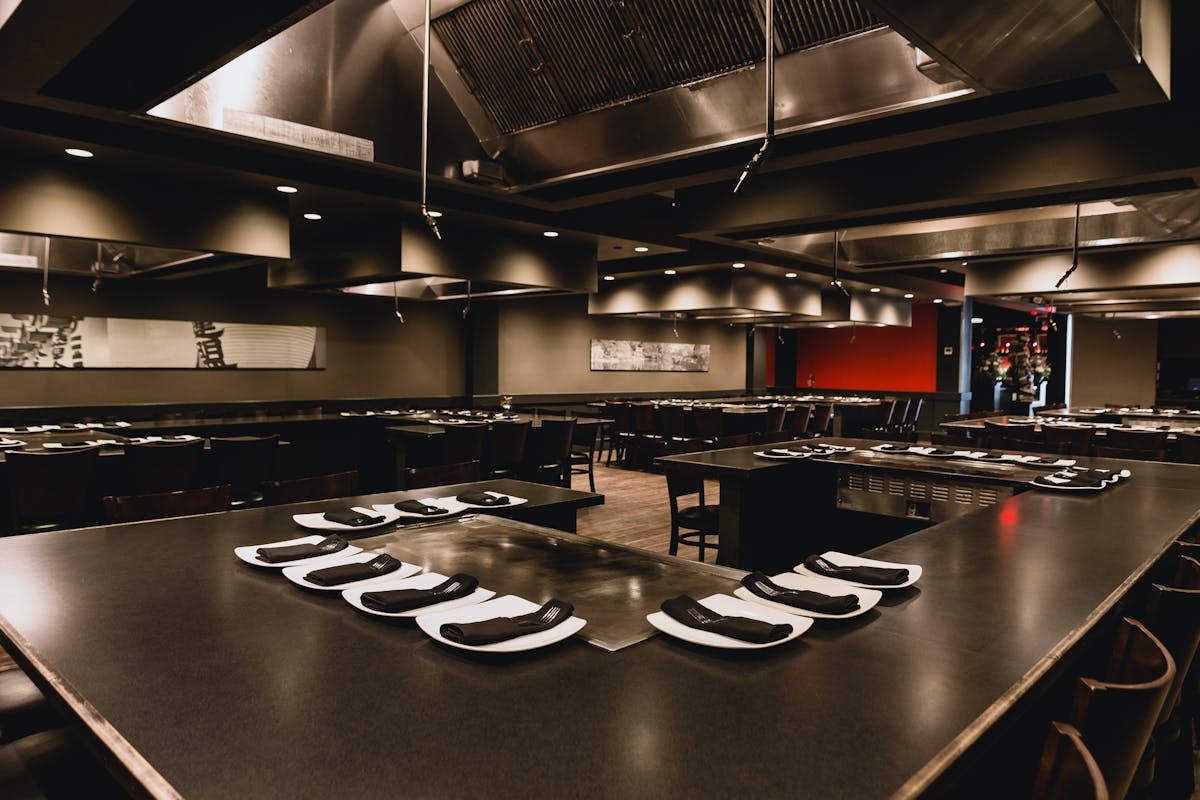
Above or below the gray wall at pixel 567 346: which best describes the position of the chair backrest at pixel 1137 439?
below

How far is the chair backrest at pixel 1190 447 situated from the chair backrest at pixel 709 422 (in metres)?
4.36

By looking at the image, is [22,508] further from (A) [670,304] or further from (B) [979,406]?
(B) [979,406]

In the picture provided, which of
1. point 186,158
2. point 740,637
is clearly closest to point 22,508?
point 186,158

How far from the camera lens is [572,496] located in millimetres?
2713

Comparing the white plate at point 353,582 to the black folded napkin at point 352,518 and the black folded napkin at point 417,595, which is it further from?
the black folded napkin at point 352,518

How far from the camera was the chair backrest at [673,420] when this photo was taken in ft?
30.6

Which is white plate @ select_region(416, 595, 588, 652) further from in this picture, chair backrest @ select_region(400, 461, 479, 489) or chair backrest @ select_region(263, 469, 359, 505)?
chair backrest @ select_region(400, 461, 479, 489)

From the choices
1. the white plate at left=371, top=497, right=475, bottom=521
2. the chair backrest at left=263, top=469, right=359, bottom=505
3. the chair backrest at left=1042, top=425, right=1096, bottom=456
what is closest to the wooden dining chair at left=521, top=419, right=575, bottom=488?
the chair backrest at left=263, top=469, right=359, bottom=505

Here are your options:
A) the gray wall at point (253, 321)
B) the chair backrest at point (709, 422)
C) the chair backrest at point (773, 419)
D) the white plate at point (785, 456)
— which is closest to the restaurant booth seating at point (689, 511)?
the white plate at point (785, 456)

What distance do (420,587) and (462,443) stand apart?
14.0 ft

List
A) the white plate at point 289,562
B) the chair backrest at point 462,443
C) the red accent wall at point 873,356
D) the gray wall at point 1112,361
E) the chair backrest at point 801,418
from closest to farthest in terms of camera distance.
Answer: the white plate at point 289,562 < the chair backrest at point 462,443 < the chair backrest at point 801,418 < the gray wall at point 1112,361 < the red accent wall at point 873,356

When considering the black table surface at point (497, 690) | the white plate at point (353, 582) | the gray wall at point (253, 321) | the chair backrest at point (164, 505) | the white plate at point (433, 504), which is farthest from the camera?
the gray wall at point (253, 321)

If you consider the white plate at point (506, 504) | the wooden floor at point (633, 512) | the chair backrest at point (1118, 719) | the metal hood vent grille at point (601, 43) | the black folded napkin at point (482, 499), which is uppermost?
the metal hood vent grille at point (601, 43)

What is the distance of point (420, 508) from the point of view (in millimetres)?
2408
